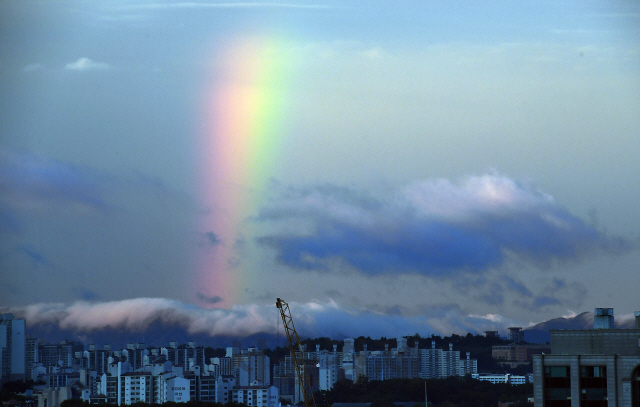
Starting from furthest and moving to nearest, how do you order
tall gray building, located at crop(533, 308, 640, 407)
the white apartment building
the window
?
the white apartment building < the window < tall gray building, located at crop(533, 308, 640, 407)

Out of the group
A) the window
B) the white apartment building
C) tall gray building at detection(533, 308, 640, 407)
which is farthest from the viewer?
the white apartment building

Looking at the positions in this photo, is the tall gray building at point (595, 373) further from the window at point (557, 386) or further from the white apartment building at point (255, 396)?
the white apartment building at point (255, 396)

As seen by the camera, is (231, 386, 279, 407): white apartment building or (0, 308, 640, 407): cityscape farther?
(231, 386, 279, 407): white apartment building

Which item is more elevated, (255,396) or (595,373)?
(595,373)

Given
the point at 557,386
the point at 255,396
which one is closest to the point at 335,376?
the point at 255,396

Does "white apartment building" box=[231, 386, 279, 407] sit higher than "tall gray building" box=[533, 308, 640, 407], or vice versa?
"tall gray building" box=[533, 308, 640, 407]

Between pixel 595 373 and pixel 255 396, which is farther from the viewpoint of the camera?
pixel 255 396

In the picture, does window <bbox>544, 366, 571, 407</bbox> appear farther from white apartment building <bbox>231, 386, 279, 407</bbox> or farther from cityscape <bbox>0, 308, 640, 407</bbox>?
white apartment building <bbox>231, 386, 279, 407</bbox>

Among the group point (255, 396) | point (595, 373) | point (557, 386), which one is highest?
point (595, 373)

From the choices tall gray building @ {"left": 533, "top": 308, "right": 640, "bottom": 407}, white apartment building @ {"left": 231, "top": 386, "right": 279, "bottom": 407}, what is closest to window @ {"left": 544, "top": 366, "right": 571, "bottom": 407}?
tall gray building @ {"left": 533, "top": 308, "right": 640, "bottom": 407}

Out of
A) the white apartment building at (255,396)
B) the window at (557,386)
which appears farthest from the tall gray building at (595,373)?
the white apartment building at (255,396)

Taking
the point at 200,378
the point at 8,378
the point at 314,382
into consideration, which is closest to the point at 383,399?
the point at 200,378

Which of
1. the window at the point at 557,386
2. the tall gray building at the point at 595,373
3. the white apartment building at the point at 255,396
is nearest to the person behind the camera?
the tall gray building at the point at 595,373

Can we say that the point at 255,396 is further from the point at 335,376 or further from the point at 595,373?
the point at 595,373
